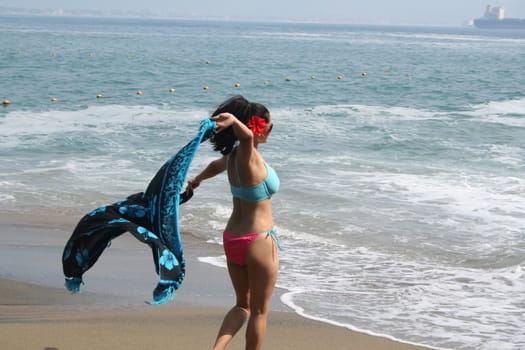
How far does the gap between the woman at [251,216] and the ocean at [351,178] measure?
72.9 inches

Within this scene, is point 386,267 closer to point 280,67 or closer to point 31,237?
point 31,237

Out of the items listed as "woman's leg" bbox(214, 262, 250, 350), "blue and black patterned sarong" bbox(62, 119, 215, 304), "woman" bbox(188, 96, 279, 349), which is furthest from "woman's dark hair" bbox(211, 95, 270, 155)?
"woman's leg" bbox(214, 262, 250, 350)

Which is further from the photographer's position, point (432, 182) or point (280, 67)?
point (280, 67)

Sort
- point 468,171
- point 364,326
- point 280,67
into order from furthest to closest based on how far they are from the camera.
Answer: point 280,67 → point 468,171 → point 364,326

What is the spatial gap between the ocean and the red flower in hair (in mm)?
2320

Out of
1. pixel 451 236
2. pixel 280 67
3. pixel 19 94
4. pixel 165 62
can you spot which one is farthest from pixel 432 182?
pixel 165 62

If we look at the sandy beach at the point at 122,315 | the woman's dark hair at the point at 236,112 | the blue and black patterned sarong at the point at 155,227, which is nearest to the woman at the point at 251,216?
the woman's dark hair at the point at 236,112

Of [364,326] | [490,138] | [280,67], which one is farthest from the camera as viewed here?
[280,67]

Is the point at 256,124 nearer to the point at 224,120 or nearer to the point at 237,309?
the point at 224,120

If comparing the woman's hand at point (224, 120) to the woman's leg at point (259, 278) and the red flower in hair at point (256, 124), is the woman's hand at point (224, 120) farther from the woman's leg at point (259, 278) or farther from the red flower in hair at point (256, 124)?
the woman's leg at point (259, 278)

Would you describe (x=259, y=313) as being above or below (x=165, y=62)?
above

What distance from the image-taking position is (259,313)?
176 inches

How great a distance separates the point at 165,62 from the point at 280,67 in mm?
6426

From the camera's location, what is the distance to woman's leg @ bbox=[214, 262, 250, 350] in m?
4.50
